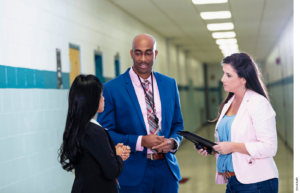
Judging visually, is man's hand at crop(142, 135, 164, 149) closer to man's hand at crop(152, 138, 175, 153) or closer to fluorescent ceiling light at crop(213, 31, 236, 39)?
man's hand at crop(152, 138, 175, 153)

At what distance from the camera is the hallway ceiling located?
599 centimetres

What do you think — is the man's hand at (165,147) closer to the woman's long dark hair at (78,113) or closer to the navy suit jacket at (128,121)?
the navy suit jacket at (128,121)

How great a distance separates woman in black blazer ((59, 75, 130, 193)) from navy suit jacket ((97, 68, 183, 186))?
0.55 m

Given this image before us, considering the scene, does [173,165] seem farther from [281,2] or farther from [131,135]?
[281,2]

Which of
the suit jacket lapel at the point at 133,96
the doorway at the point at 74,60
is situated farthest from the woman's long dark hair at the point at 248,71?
the doorway at the point at 74,60

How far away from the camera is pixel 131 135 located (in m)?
2.39

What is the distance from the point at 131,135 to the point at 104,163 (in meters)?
0.62

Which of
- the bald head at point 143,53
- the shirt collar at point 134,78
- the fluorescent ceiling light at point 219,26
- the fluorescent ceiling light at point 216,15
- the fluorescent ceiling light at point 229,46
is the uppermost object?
the fluorescent ceiling light at point 216,15

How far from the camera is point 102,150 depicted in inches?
70.0

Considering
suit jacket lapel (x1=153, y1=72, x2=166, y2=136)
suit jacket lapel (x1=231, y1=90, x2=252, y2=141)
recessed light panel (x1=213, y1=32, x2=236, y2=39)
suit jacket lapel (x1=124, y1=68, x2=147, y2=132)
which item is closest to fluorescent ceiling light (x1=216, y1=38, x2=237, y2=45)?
recessed light panel (x1=213, y1=32, x2=236, y2=39)

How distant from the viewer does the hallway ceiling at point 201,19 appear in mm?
5992

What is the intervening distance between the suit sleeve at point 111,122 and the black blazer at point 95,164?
0.52 meters

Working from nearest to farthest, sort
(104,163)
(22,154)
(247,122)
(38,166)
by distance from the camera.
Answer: (104,163) < (247,122) < (22,154) < (38,166)

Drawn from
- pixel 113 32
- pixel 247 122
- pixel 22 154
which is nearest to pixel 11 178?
pixel 22 154
